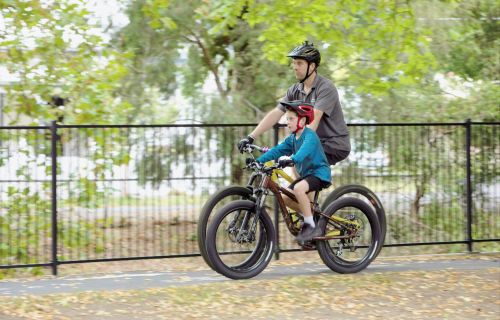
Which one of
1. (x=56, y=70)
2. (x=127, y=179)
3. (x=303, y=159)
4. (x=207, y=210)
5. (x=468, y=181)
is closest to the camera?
(x=207, y=210)

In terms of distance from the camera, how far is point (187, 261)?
1277 cm

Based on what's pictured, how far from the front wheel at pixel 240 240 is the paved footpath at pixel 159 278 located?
25 cm

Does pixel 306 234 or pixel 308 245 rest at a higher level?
pixel 306 234

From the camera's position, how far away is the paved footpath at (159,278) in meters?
8.22

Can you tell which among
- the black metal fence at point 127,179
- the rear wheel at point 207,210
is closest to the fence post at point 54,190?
the black metal fence at point 127,179

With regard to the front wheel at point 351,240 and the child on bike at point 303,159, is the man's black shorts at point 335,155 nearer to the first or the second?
the child on bike at point 303,159

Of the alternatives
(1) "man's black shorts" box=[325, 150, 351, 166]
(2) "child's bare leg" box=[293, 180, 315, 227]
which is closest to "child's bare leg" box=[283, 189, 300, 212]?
(2) "child's bare leg" box=[293, 180, 315, 227]

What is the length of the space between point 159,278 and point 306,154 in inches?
82.7

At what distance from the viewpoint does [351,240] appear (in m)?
8.94

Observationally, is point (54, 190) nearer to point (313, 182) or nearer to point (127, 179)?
point (127, 179)

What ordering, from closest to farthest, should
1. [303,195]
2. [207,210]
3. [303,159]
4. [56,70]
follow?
[207,210], [303,159], [303,195], [56,70]

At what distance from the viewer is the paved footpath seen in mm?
8219

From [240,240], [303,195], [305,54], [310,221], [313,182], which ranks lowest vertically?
[240,240]

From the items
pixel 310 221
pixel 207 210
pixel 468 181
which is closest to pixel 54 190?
pixel 207 210
